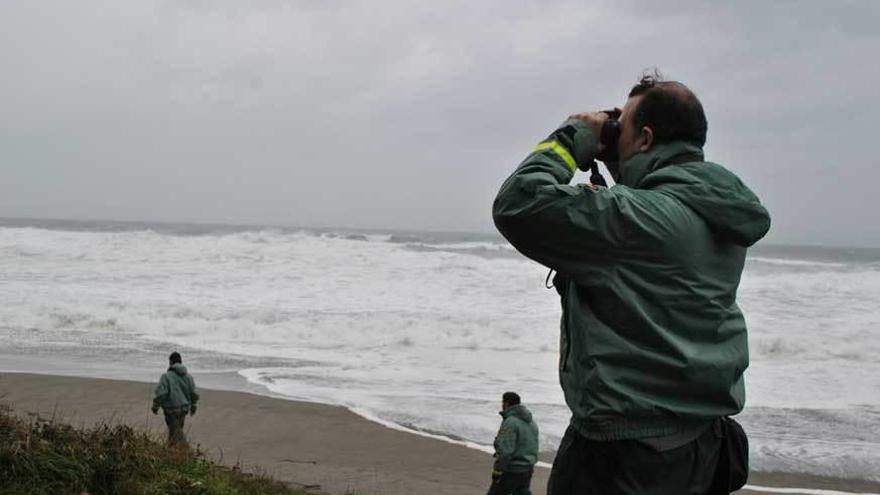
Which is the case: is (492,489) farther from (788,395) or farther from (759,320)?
(759,320)

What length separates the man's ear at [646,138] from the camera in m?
2.04

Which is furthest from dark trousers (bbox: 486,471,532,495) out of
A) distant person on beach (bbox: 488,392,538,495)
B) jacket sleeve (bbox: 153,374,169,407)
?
jacket sleeve (bbox: 153,374,169,407)

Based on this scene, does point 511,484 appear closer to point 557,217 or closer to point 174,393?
point 174,393

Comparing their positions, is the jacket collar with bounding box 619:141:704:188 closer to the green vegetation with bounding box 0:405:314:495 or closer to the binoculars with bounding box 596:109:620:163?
the binoculars with bounding box 596:109:620:163

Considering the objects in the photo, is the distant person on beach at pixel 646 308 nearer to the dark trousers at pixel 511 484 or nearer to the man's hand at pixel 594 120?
the man's hand at pixel 594 120

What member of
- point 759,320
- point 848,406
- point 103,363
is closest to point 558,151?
point 848,406

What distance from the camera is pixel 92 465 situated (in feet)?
17.5

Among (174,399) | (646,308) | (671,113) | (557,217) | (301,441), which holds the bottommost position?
(301,441)

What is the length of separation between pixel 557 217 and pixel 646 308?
0.30m

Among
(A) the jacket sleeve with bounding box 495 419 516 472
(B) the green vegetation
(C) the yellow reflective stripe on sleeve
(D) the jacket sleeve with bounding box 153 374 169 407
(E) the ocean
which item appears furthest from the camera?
(E) the ocean

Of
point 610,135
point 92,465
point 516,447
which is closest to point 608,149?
point 610,135

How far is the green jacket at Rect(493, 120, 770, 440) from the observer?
1.85m

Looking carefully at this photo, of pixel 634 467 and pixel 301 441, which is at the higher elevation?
pixel 634 467

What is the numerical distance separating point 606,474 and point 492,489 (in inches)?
254
